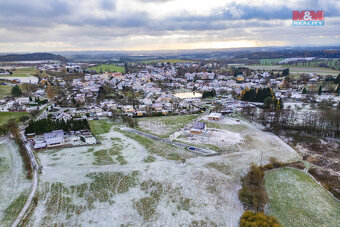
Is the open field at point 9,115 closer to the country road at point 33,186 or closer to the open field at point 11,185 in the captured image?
the country road at point 33,186

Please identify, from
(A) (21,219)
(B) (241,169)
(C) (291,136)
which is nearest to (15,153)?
(A) (21,219)

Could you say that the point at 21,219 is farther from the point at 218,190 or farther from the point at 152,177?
the point at 218,190

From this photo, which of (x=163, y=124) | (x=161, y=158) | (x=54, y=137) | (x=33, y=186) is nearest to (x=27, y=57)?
(x=54, y=137)

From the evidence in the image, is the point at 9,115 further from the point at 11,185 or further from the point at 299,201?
the point at 299,201

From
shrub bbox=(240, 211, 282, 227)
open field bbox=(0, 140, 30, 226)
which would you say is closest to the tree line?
open field bbox=(0, 140, 30, 226)

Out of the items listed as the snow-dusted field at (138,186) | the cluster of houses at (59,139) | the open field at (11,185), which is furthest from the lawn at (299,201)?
the cluster of houses at (59,139)

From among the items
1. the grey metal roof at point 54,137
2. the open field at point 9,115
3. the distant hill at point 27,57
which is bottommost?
the grey metal roof at point 54,137
